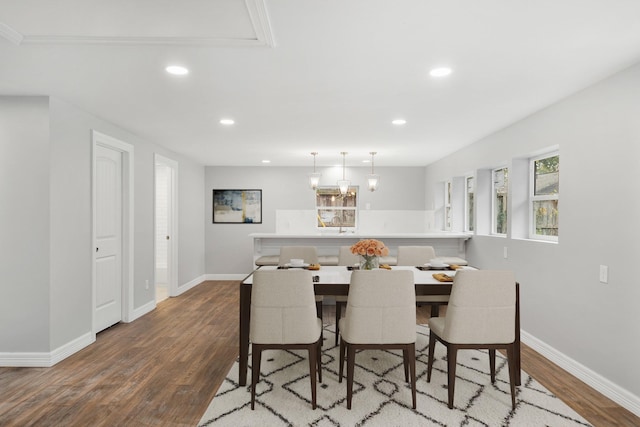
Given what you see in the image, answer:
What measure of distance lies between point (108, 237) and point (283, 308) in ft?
8.82

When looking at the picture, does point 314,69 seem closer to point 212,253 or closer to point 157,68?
point 157,68

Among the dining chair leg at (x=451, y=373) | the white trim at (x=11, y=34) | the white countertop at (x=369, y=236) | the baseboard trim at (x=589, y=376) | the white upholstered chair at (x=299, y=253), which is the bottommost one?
the baseboard trim at (x=589, y=376)

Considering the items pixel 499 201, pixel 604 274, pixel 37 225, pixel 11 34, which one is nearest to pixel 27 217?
pixel 37 225

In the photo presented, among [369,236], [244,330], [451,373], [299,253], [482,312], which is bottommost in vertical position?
[451,373]

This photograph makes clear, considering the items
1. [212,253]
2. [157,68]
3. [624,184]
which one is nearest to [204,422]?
[157,68]

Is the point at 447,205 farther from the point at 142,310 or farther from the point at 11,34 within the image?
the point at 11,34

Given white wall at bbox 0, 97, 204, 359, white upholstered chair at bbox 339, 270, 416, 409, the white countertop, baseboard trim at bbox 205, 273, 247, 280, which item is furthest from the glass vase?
baseboard trim at bbox 205, 273, 247, 280

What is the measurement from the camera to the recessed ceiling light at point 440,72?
8.26ft

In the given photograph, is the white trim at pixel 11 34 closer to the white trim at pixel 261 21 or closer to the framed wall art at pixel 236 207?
the white trim at pixel 261 21

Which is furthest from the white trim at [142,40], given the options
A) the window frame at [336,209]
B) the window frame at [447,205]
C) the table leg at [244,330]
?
the window frame at [336,209]

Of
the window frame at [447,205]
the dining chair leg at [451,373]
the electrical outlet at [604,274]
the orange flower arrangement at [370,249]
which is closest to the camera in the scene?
the dining chair leg at [451,373]

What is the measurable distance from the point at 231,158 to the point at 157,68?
3.88 m

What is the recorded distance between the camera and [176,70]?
254 centimetres

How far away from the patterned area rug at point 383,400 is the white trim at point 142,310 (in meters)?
2.04
